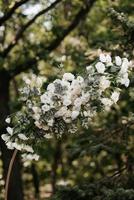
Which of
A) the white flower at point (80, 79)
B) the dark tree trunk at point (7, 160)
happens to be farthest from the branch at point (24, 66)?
the white flower at point (80, 79)

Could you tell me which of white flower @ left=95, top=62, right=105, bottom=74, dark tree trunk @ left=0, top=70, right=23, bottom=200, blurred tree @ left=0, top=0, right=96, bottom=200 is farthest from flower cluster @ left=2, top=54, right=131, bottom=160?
dark tree trunk @ left=0, top=70, right=23, bottom=200

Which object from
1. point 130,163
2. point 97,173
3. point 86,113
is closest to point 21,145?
point 86,113

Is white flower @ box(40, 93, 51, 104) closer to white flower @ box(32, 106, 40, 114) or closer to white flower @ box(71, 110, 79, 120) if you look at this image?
white flower @ box(32, 106, 40, 114)

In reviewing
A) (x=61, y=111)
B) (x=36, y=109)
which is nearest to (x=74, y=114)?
(x=61, y=111)

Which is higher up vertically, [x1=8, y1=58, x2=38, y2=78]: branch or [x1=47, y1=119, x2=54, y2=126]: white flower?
[x1=8, y1=58, x2=38, y2=78]: branch

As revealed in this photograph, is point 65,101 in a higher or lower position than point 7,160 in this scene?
higher

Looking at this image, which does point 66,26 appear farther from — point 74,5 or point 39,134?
point 39,134

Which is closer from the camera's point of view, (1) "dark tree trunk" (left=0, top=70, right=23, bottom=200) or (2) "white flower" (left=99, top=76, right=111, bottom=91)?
(2) "white flower" (left=99, top=76, right=111, bottom=91)

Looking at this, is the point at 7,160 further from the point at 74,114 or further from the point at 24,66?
the point at 74,114
